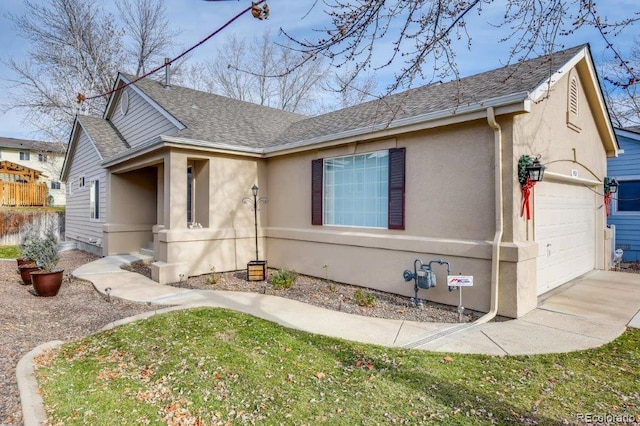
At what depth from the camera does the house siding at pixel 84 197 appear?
12062 millimetres

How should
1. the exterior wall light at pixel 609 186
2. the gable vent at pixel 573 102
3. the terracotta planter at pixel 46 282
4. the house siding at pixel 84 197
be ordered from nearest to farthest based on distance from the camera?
1. the terracotta planter at pixel 46 282
2. the gable vent at pixel 573 102
3. the exterior wall light at pixel 609 186
4. the house siding at pixel 84 197

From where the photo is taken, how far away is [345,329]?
16.5 ft

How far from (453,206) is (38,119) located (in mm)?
23317

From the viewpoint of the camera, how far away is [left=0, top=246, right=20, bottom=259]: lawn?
1230 cm

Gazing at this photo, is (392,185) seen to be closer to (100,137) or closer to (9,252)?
(100,137)

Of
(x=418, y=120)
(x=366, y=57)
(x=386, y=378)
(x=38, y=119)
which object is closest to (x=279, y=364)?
(x=386, y=378)

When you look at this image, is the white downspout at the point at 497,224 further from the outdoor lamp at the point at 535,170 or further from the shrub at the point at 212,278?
the shrub at the point at 212,278

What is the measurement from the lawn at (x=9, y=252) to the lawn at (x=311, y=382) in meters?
10.8

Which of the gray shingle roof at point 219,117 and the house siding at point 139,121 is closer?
Result: the gray shingle roof at point 219,117

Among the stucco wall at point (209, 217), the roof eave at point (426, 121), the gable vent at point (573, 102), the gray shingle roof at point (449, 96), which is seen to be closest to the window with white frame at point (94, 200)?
the stucco wall at point (209, 217)

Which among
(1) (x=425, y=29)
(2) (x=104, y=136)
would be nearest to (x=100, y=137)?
(2) (x=104, y=136)

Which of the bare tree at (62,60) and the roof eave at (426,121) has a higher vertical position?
the bare tree at (62,60)

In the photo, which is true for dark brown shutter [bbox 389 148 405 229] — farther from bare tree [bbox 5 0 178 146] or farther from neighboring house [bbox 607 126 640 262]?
bare tree [bbox 5 0 178 146]

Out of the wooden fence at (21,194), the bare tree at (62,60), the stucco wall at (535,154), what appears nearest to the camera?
the stucco wall at (535,154)
